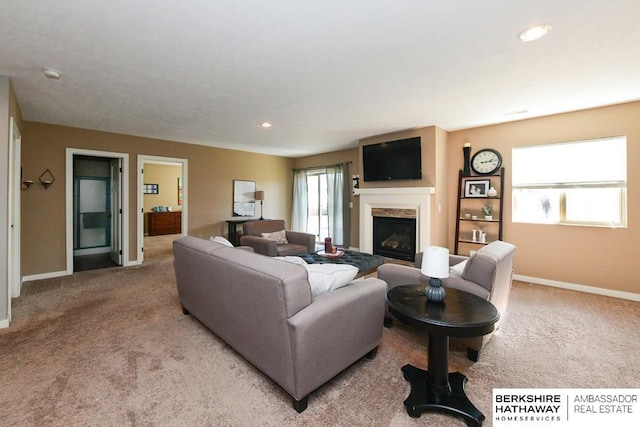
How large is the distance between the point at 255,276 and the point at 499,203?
13.9 ft

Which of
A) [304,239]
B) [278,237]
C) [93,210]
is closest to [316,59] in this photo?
[304,239]

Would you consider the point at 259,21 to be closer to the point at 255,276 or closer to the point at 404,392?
the point at 255,276

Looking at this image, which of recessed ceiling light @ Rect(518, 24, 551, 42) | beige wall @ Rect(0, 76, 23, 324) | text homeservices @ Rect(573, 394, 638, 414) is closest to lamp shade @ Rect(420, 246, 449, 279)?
text homeservices @ Rect(573, 394, 638, 414)

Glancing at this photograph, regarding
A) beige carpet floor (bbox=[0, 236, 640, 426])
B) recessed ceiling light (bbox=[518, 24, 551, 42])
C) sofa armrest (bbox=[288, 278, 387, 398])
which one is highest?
recessed ceiling light (bbox=[518, 24, 551, 42])

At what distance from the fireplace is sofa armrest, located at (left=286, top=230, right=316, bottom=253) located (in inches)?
48.9

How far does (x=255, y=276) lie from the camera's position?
5.68ft

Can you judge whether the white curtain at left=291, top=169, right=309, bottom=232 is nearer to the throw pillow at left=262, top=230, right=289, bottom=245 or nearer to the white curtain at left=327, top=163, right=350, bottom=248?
the white curtain at left=327, top=163, right=350, bottom=248

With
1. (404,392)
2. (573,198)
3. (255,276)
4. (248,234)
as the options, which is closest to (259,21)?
(255,276)

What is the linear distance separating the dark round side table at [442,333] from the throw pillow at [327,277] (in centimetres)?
34

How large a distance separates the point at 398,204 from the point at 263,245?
2.50 metres

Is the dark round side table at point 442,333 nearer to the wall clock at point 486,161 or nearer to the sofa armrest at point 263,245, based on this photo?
the sofa armrest at point 263,245

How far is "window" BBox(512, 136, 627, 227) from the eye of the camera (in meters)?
3.63

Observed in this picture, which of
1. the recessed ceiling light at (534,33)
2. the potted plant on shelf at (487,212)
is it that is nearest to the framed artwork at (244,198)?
the potted plant on shelf at (487,212)

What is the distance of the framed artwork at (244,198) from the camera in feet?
21.9
